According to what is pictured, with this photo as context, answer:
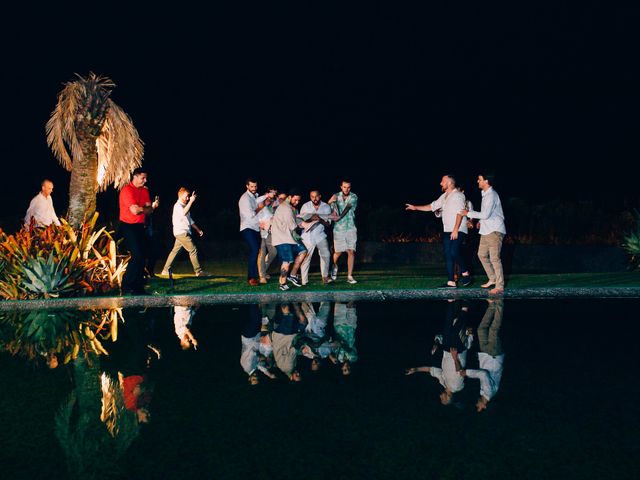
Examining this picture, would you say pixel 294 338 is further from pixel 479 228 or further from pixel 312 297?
pixel 479 228

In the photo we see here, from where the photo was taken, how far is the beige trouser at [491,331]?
8602mm

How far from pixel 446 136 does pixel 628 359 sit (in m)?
30.4

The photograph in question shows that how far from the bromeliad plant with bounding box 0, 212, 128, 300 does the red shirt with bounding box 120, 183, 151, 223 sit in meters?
1.18

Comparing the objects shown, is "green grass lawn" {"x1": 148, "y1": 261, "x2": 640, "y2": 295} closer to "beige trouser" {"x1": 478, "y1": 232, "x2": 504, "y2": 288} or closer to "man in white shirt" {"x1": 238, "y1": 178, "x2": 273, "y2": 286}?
"man in white shirt" {"x1": 238, "y1": 178, "x2": 273, "y2": 286}

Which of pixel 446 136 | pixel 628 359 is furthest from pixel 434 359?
pixel 446 136

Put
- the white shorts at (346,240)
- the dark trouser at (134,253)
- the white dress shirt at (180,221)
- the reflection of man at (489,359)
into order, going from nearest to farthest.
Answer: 1. the reflection of man at (489,359)
2. the dark trouser at (134,253)
3. the white shorts at (346,240)
4. the white dress shirt at (180,221)

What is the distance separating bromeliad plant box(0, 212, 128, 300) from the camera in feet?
42.5

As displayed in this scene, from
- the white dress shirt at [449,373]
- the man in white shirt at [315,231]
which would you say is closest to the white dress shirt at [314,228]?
the man in white shirt at [315,231]

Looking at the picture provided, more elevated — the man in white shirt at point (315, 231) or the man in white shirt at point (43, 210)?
the man in white shirt at point (43, 210)

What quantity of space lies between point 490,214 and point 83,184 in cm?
734

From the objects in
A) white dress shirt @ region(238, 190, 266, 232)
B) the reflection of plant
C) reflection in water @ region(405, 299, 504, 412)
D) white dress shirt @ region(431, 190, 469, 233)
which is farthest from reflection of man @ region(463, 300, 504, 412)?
the reflection of plant

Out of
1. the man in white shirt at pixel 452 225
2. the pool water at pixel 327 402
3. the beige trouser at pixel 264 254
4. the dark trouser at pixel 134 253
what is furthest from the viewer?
the beige trouser at pixel 264 254

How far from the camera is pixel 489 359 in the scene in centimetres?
805

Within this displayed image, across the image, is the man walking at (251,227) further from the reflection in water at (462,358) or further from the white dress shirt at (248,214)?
the reflection in water at (462,358)
